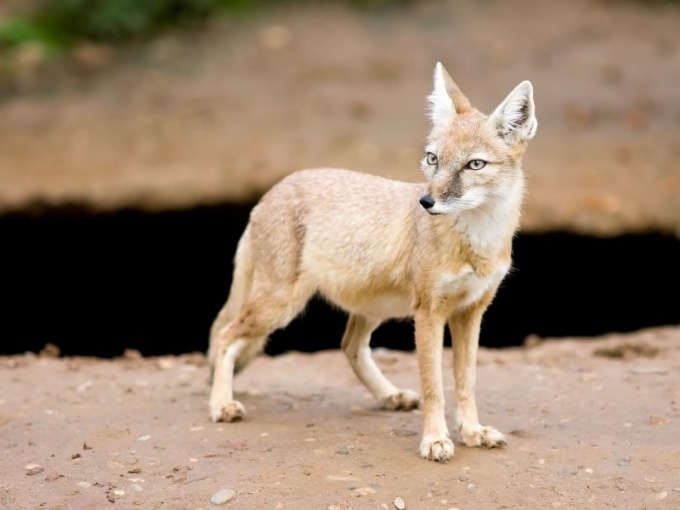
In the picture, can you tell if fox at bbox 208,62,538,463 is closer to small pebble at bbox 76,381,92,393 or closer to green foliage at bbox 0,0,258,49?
small pebble at bbox 76,381,92,393

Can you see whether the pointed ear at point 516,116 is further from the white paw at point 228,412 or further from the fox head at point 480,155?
the white paw at point 228,412

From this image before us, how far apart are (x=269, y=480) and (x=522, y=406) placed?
2.11 metres

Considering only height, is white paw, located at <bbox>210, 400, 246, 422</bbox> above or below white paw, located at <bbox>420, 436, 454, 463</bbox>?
below

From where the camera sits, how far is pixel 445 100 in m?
5.42

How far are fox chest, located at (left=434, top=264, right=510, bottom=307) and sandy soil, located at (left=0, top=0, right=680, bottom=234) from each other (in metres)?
6.89

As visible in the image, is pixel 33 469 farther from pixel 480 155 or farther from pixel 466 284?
pixel 480 155

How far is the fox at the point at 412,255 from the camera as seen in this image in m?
5.14

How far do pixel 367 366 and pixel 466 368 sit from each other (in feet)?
3.25

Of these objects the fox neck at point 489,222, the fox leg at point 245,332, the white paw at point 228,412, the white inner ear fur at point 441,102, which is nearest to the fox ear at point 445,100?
the white inner ear fur at point 441,102

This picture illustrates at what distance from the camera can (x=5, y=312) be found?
1244cm

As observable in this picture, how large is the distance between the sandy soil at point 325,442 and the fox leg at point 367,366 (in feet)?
0.43

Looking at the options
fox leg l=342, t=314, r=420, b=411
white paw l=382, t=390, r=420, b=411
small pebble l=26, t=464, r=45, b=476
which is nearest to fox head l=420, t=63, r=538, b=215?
fox leg l=342, t=314, r=420, b=411

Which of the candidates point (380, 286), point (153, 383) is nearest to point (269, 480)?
point (380, 286)

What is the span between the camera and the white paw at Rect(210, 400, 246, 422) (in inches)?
233
